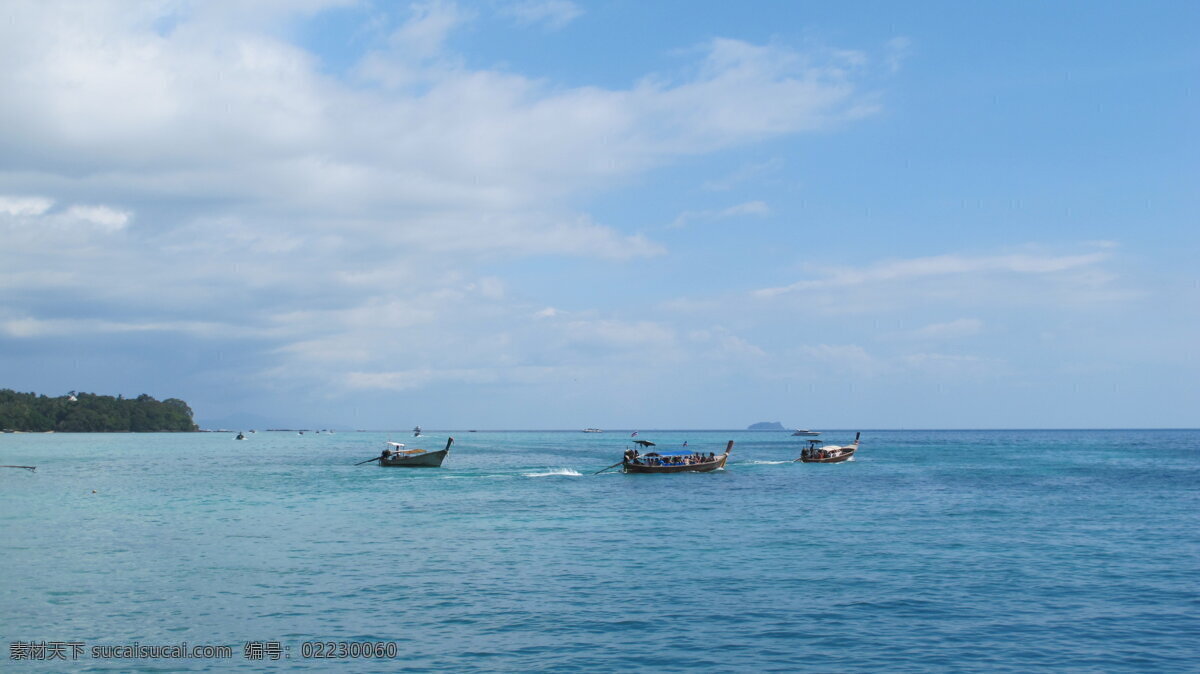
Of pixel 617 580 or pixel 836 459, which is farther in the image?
pixel 836 459

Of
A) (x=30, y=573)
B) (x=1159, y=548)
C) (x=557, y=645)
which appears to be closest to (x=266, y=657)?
(x=557, y=645)

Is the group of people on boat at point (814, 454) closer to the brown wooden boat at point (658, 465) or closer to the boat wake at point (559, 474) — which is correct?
the brown wooden boat at point (658, 465)

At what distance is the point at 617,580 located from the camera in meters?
29.0

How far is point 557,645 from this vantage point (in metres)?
21.5

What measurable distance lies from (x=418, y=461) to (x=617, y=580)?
66.0 meters

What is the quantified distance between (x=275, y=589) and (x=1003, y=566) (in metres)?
25.1

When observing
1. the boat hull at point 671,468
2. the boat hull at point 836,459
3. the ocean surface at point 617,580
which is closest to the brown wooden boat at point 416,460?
the boat hull at point 671,468

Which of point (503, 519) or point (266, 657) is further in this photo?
point (503, 519)

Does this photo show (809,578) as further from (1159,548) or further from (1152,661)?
(1159,548)

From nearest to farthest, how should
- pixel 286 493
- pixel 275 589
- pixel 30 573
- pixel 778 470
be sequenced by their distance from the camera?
pixel 275 589 < pixel 30 573 < pixel 286 493 < pixel 778 470

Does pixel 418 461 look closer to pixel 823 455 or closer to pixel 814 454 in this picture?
pixel 814 454

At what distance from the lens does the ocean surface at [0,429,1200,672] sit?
20953 millimetres

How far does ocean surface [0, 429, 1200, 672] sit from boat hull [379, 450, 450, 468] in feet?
108

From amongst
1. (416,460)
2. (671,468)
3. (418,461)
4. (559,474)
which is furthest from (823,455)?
(416,460)
